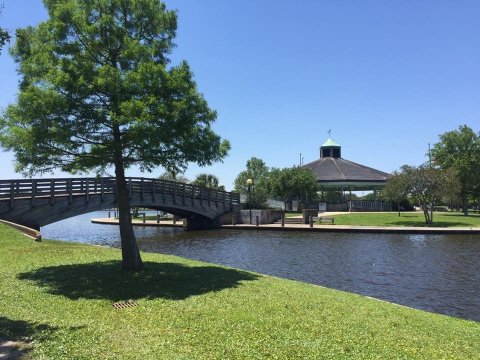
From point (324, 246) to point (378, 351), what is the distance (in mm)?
21187

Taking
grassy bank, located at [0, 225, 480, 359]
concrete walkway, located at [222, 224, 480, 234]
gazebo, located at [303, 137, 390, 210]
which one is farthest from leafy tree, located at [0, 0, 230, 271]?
gazebo, located at [303, 137, 390, 210]

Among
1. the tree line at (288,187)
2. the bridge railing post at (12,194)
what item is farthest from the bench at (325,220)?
the bridge railing post at (12,194)

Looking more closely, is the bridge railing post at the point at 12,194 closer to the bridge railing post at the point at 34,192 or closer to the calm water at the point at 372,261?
the bridge railing post at the point at 34,192

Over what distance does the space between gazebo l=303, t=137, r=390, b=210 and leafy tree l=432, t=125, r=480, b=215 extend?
7.86 meters

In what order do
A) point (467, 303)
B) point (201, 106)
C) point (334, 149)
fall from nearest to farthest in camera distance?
point (201, 106), point (467, 303), point (334, 149)

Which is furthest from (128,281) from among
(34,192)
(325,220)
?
(325,220)

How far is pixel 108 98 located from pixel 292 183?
46.5 metres

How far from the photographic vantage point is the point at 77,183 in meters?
30.6

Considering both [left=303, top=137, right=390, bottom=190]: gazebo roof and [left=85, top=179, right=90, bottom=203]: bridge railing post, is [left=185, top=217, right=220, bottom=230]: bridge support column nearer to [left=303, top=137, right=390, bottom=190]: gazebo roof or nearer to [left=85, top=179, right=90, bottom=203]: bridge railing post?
[left=85, top=179, right=90, bottom=203]: bridge railing post

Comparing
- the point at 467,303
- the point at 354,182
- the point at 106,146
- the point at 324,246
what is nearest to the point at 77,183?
the point at 324,246

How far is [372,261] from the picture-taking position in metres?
21.7

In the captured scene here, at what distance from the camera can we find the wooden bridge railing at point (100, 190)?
26.1m

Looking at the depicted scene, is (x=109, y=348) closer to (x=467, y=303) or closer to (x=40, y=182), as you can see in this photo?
(x=467, y=303)

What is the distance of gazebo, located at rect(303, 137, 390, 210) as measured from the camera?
198 feet
